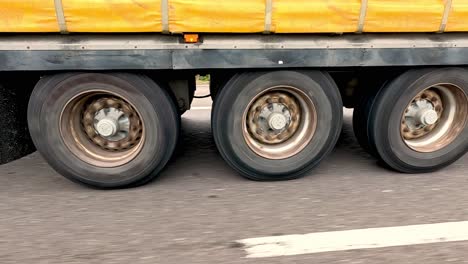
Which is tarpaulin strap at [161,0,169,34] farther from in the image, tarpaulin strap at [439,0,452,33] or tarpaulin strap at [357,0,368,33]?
tarpaulin strap at [439,0,452,33]

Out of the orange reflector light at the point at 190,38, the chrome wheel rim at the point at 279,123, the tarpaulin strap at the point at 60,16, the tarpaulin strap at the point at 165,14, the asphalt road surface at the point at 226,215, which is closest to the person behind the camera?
the asphalt road surface at the point at 226,215

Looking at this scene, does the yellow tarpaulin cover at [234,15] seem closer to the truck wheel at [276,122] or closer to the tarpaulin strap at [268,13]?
the tarpaulin strap at [268,13]

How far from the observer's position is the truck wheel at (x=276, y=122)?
10.7 feet

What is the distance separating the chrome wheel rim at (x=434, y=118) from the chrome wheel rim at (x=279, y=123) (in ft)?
3.01

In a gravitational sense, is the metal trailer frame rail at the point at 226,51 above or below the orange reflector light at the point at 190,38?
below

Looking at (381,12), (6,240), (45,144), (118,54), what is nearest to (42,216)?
(6,240)

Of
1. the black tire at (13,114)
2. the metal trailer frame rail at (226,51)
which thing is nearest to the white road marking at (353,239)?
the metal trailer frame rail at (226,51)

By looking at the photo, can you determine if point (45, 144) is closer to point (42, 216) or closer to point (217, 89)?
point (42, 216)

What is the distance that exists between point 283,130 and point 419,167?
4.45ft

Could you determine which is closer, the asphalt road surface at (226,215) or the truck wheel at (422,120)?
the asphalt road surface at (226,215)

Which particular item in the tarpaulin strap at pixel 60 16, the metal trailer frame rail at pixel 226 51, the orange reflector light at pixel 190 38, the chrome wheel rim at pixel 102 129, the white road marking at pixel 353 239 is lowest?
the white road marking at pixel 353 239

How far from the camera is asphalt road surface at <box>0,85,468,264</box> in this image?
2.39 meters

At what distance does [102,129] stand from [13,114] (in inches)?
38.6

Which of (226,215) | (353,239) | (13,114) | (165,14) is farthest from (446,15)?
(13,114)
